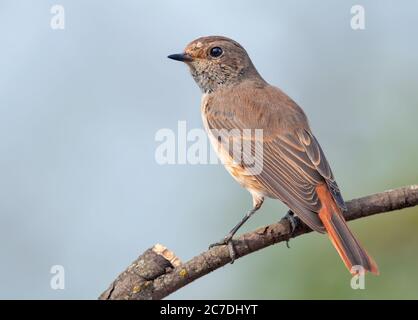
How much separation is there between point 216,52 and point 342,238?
88.3 inches

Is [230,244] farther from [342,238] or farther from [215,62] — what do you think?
[215,62]

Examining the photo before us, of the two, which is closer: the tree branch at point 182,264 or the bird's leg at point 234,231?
the tree branch at point 182,264

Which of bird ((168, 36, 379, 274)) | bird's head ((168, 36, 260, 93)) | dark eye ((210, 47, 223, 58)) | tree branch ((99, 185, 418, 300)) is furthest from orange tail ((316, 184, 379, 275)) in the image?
dark eye ((210, 47, 223, 58))

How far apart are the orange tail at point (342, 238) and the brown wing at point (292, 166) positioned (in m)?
0.04

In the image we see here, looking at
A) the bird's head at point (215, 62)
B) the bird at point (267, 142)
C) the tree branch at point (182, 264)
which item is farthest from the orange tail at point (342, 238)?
the bird's head at point (215, 62)

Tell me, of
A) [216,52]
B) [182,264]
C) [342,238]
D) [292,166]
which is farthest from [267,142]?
[182,264]

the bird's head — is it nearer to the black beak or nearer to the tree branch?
the black beak

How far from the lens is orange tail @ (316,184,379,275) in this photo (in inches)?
144

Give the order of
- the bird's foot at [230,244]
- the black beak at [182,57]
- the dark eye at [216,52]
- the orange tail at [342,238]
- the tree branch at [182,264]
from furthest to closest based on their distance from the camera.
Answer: the dark eye at [216,52] < the black beak at [182,57] < the orange tail at [342,238] < the bird's foot at [230,244] < the tree branch at [182,264]

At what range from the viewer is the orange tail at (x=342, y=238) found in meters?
3.66

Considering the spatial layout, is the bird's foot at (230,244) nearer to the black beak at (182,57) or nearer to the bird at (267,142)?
the bird at (267,142)

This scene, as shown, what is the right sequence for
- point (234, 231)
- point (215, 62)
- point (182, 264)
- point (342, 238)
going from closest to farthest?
point (182, 264) → point (342, 238) → point (234, 231) → point (215, 62)

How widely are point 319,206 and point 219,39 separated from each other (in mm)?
1963

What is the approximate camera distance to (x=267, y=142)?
4613 millimetres
